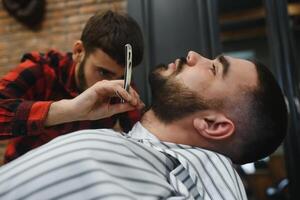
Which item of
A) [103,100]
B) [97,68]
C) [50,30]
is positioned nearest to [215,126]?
[103,100]

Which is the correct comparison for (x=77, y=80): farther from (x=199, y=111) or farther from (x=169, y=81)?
(x=199, y=111)

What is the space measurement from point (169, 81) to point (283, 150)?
0.90 metres

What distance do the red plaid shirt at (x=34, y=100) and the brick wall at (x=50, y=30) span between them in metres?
0.79

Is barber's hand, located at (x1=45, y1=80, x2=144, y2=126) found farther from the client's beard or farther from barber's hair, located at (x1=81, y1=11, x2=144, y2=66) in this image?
barber's hair, located at (x1=81, y1=11, x2=144, y2=66)

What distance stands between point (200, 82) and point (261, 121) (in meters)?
0.23

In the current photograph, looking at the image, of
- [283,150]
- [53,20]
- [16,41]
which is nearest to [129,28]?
[283,150]

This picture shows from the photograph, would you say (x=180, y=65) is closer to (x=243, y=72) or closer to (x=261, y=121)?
(x=243, y=72)

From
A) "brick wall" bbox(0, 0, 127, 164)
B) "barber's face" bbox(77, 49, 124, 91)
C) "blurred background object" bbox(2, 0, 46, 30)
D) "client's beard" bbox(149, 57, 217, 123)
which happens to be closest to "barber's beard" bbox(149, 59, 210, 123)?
"client's beard" bbox(149, 57, 217, 123)

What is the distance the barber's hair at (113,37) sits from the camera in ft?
4.08

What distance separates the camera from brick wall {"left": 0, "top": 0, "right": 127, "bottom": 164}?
7.11 ft

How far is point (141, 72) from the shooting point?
189cm

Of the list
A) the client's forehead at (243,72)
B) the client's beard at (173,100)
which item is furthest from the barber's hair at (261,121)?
the client's beard at (173,100)

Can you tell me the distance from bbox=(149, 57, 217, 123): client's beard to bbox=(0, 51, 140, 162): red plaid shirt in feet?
1.14

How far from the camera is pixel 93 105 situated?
1.06 meters
